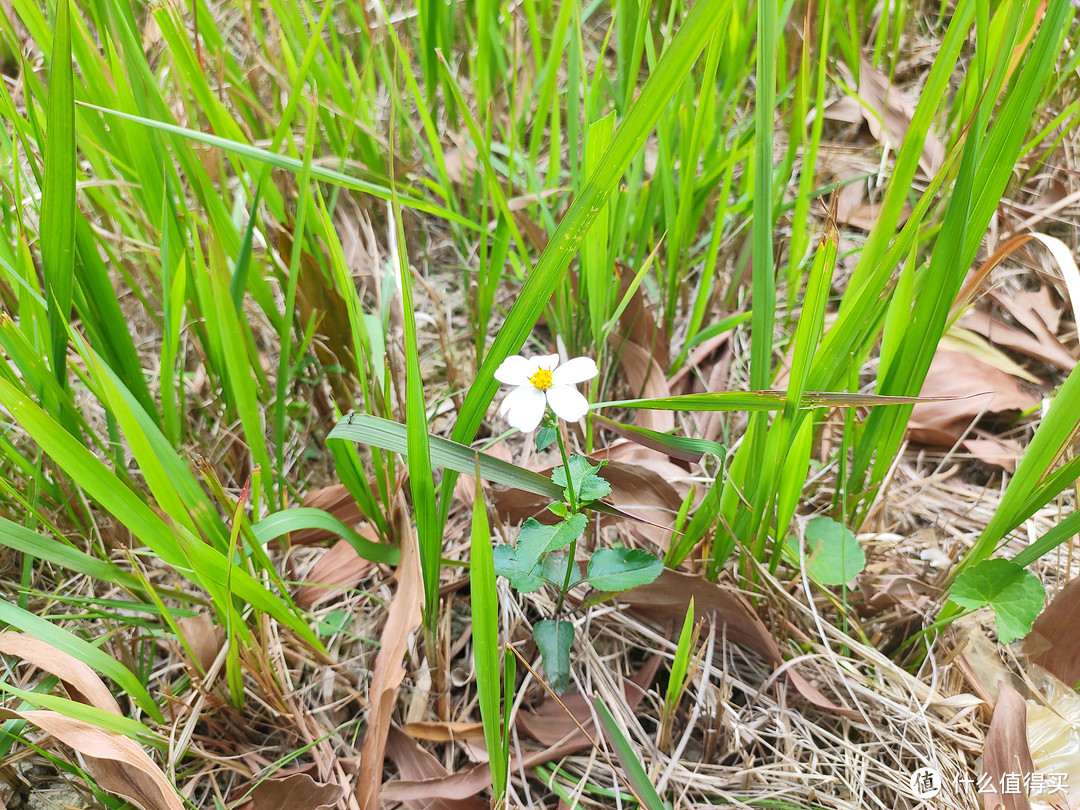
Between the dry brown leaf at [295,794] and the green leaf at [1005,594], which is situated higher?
the green leaf at [1005,594]

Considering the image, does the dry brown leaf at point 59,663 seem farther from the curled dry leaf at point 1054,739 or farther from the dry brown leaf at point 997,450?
the dry brown leaf at point 997,450

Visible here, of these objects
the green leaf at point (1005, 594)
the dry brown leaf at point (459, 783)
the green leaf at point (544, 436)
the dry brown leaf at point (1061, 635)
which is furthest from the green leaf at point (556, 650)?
the dry brown leaf at point (1061, 635)

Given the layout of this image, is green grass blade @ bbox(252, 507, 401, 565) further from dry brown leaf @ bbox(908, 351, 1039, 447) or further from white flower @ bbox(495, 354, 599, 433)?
dry brown leaf @ bbox(908, 351, 1039, 447)

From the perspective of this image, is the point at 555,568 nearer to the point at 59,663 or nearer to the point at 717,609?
the point at 717,609

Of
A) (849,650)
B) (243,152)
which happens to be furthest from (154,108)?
(849,650)

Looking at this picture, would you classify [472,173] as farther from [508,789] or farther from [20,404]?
[508,789]

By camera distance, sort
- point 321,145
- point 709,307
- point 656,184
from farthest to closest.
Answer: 1. point 321,145
2. point 709,307
3. point 656,184

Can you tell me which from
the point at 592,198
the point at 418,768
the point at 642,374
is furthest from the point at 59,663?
the point at 642,374
